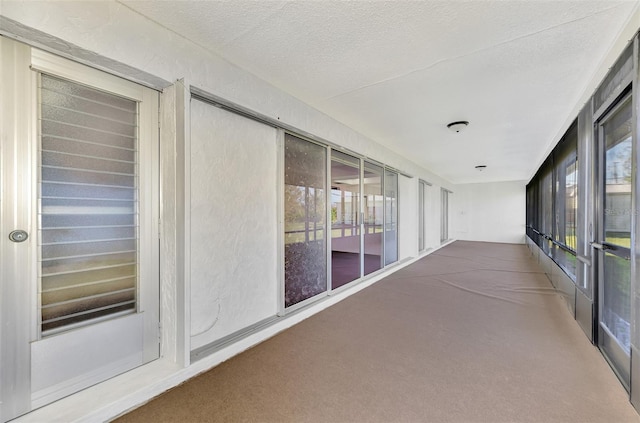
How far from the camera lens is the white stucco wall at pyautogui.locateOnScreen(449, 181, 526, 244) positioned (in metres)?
10.1

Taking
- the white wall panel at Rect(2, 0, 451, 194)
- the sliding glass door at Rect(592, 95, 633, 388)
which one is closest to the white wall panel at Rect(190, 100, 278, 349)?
the white wall panel at Rect(2, 0, 451, 194)

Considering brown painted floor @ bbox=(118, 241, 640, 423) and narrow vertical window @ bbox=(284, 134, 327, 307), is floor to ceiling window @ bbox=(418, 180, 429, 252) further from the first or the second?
narrow vertical window @ bbox=(284, 134, 327, 307)

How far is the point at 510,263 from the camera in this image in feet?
20.0

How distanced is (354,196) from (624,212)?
3107 millimetres

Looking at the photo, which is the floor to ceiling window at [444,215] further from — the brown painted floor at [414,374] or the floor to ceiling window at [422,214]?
the brown painted floor at [414,374]

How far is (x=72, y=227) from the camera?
164cm

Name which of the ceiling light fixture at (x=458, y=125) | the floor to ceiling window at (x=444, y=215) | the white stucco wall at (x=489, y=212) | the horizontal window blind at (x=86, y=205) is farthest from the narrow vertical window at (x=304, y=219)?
the white stucco wall at (x=489, y=212)

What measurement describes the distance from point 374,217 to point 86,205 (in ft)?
14.5

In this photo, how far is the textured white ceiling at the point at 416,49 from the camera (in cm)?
A: 166

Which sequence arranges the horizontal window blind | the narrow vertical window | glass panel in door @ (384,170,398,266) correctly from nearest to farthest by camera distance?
the horizontal window blind < the narrow vertical window < glass panel in door @ (384,170,398,266)

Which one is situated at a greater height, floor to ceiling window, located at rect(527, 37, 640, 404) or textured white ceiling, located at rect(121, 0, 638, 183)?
textured white ceiling, located at rect(121, 0, 638, 183)

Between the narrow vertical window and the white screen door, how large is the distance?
1335mm

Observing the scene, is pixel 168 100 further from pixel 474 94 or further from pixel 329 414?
pixel 474 94

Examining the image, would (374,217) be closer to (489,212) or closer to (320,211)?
(320,211)
